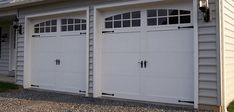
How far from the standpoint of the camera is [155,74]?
8062mm

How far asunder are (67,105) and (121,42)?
7.74 feet

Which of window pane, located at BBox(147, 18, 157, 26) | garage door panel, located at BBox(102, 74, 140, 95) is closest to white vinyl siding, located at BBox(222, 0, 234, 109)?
window pane, located at BBox(147, 18, 157, 26)

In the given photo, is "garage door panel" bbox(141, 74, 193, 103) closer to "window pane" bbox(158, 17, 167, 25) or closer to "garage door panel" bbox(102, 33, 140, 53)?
"garage door panel" bbox(102, 33, 140, 53)

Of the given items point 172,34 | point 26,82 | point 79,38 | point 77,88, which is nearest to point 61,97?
point 77,88

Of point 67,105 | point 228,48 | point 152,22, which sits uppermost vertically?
point 152,22

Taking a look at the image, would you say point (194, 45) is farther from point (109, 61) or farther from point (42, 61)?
point (42, 61)

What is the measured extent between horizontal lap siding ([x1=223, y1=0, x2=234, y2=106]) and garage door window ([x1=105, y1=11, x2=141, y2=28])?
7.48 feet

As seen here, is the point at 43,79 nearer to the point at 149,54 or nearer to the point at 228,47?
the point at 149,54

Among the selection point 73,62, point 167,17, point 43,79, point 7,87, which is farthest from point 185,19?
point 7,87

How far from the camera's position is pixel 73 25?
32.5 feet

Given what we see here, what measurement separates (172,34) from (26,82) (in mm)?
6086

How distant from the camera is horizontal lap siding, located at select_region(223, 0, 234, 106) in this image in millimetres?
7228

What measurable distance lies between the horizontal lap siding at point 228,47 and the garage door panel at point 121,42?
7.56ft

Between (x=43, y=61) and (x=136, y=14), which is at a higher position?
(x=136, y=14)
